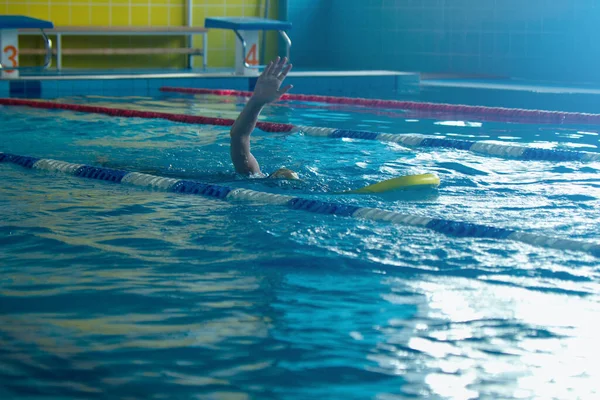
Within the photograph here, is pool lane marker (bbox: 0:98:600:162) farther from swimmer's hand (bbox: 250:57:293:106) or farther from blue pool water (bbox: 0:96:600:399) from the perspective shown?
swimmer's hand (bbox: 250:57:293:106)

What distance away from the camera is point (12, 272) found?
10.6 ft

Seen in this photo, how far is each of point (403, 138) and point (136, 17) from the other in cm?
832

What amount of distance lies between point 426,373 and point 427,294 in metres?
0.69

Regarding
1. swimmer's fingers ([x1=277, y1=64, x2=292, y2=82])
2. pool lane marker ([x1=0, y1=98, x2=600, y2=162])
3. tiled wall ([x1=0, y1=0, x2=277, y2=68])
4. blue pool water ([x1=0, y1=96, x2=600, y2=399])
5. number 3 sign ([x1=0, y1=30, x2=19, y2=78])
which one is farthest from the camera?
tiled wall ([x1=0, y1=0, x2=277, y2=68])

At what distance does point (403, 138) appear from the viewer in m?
7.16

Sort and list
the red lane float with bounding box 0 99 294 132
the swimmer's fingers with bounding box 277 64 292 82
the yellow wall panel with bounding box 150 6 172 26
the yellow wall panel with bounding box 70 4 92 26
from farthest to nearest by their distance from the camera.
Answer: the yellow wall panel with bounding box 150 6 172 26 < the yellow wall panel with bounding box 70 4 92 26 < the red lane float with bounding box 0 99 294 132 < the swimmer's fingers with bounding box 277 64 292 82

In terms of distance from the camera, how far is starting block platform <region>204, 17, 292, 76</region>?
11.7 m

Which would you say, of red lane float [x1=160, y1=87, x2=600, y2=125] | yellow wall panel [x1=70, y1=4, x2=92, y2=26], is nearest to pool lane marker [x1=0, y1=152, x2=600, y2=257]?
red lane float [x1=160, y1=87, x2=600, y2=125]

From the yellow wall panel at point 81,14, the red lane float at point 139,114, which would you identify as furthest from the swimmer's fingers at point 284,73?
the yellow wall panel at point 81,14

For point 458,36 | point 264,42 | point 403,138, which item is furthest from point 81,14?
point 403,138

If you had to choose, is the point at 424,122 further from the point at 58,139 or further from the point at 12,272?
the point at 12,272

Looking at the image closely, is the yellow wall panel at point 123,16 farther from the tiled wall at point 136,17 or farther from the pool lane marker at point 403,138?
the pool lane marker at point 403,138

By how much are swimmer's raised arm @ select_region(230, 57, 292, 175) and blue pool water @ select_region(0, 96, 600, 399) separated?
0.44ft

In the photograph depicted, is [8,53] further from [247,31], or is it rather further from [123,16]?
[123,16]
